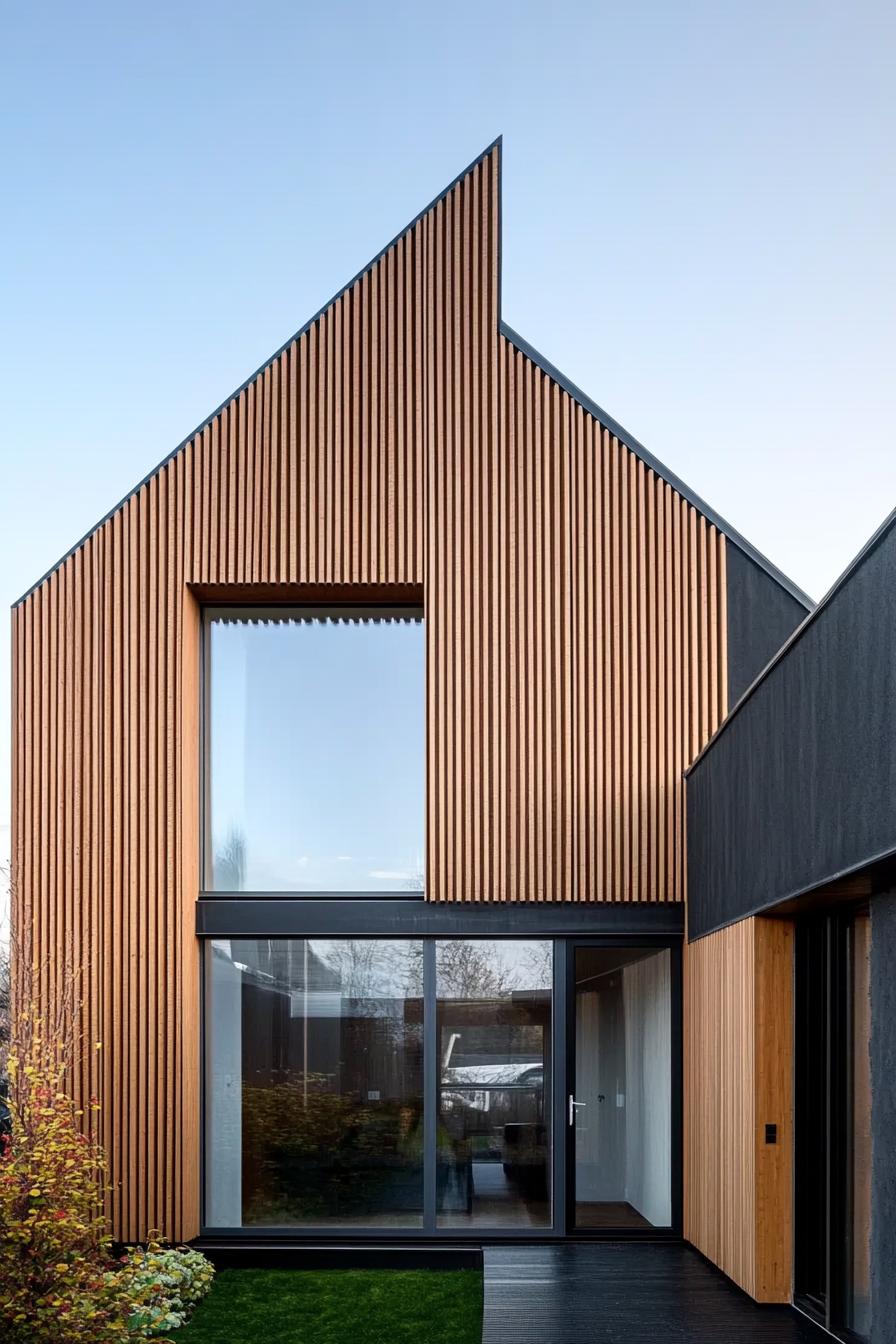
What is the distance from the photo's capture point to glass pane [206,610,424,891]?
973 cm

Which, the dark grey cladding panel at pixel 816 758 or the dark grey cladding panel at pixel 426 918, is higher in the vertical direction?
the dark grey cladding panel at pixel 816 758

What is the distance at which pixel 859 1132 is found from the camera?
605 centimetres

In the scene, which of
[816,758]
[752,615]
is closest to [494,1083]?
[752,615]

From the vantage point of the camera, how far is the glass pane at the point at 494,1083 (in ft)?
30.2

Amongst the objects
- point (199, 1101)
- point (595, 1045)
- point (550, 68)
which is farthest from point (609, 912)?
point (550, 68)

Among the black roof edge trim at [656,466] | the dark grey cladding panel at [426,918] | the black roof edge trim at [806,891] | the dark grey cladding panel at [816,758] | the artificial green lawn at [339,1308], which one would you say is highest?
the black roof edge trim at [656,466]

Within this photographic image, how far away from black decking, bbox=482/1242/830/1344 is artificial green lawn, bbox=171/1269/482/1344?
24 cm

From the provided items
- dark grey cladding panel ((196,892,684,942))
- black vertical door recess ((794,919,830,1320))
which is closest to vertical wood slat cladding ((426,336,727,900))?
dark grey cladding panel ((196,892,684,942))

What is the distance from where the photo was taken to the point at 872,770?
4418 millimetres

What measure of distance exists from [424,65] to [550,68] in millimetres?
1243

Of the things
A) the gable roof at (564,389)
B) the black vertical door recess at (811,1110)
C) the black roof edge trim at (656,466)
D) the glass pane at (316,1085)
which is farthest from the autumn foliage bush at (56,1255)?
the black roof edge trim at (656,466)

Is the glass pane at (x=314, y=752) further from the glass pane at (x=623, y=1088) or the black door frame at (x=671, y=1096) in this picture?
the glass pane at (x=623, y=1088)

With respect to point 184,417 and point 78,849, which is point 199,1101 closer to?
point 78,849

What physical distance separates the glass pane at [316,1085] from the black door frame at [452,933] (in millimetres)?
81
